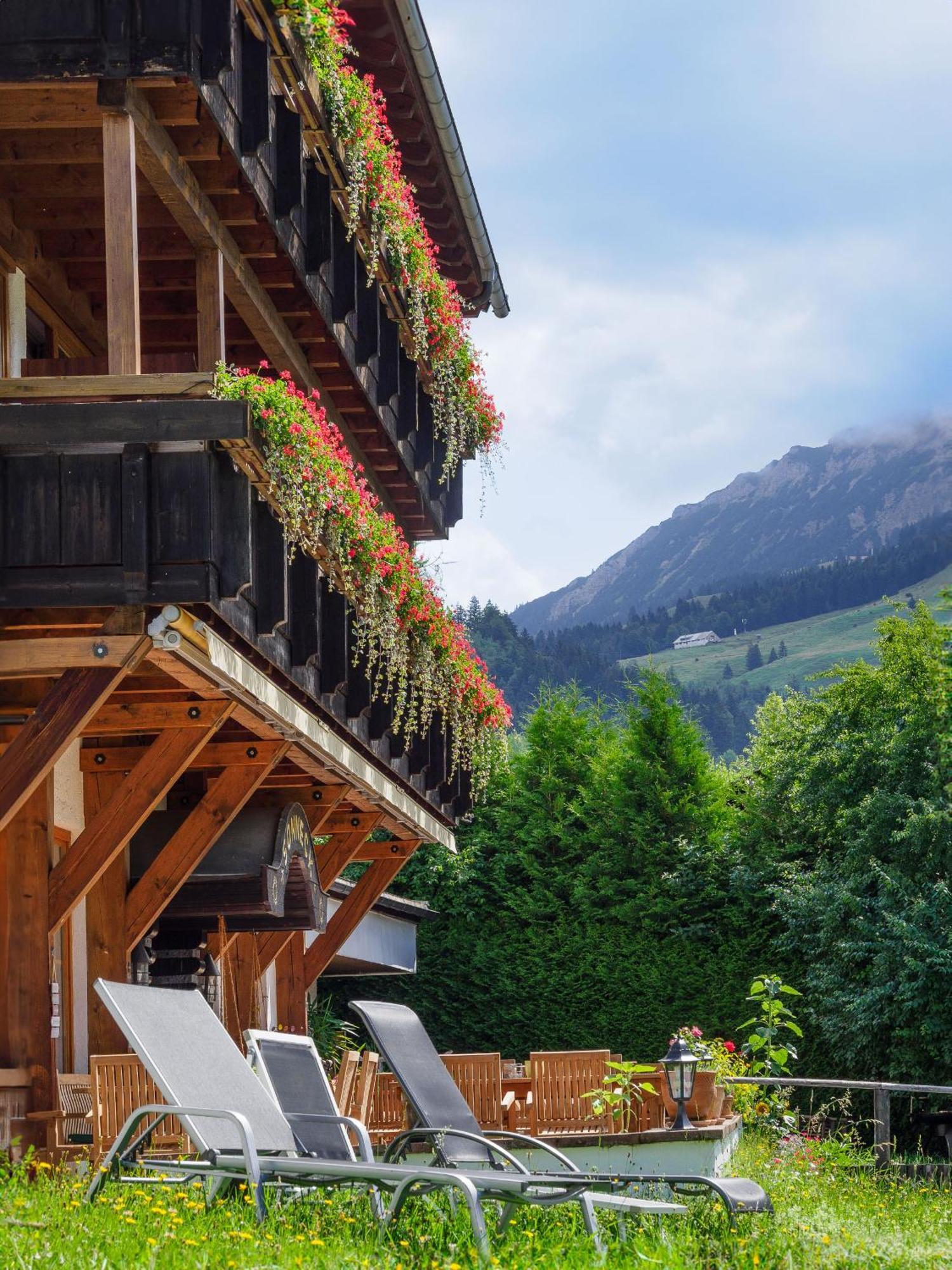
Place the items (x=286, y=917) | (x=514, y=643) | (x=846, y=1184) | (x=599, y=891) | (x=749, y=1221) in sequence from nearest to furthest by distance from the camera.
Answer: (x=749, y=1221)
(x=846, y=1184)
(x=286, y=917)
(x=599, y=891)
(x=514, y=643)

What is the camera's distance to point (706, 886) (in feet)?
83.0

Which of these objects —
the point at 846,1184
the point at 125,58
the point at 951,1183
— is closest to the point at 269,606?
the point at 125,58

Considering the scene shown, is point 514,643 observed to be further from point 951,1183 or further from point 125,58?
point 125,58

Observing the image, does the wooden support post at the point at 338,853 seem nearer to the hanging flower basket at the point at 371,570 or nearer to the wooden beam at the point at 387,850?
the wooden beam at the point at 387,850

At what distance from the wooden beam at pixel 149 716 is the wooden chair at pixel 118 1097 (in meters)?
1.89

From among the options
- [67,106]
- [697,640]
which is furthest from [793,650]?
[67,106]

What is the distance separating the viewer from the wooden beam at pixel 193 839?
1142cm

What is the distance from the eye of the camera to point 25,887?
9.85 m

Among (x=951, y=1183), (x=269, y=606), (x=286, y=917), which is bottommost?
(x=951, y=1183)

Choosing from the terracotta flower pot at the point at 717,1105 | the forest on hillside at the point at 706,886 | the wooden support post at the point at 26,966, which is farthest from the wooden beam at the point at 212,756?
the forest on hillside at the point at 706,886

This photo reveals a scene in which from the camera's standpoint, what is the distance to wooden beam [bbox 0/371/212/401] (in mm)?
7980

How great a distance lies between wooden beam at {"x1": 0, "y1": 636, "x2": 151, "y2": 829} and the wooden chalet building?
0.01 metres

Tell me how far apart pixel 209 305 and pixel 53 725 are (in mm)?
2643

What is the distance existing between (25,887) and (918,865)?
1636 cm
